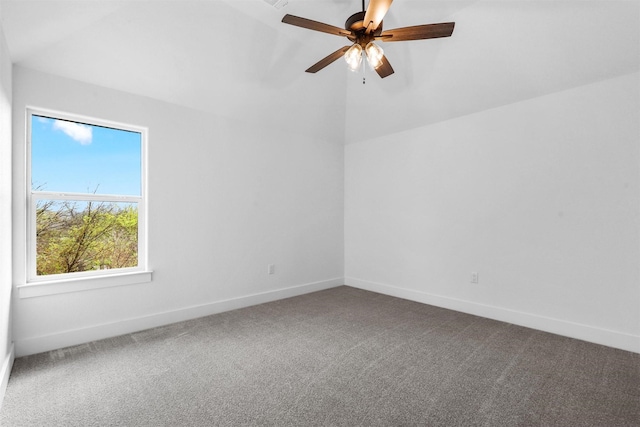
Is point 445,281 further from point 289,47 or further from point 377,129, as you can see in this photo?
point 289,47

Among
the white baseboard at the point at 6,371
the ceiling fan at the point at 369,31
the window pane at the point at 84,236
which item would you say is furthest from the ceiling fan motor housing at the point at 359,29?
the white baseboard at the point at 6,371

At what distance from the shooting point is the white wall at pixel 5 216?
204 cm

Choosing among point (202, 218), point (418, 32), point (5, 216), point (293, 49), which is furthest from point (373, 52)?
point (5, 216)

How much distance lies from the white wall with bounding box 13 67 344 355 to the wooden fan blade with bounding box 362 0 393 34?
219 cm

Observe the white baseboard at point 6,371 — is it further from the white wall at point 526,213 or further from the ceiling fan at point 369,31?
the white wall at point 526,213

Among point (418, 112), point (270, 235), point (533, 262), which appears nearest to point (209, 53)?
point (270, 235)

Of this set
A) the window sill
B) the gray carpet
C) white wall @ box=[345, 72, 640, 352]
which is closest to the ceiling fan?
white wall @ box=[345, 72, 640, 352]

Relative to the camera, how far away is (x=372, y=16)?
6.55ft

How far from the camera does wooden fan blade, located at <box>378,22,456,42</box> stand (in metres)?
2.12

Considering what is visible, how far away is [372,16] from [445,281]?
3102 mm

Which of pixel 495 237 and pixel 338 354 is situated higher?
pixel 495 237

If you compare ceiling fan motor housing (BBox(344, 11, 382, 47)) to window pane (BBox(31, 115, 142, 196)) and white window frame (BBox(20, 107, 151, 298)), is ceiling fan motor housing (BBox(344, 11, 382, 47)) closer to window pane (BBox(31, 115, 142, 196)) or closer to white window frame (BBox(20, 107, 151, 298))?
white window frame (BBox(20, 107, 151, 298))

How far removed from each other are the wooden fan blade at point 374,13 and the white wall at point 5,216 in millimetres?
2326

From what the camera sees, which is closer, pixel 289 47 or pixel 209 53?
pixel 209 53
